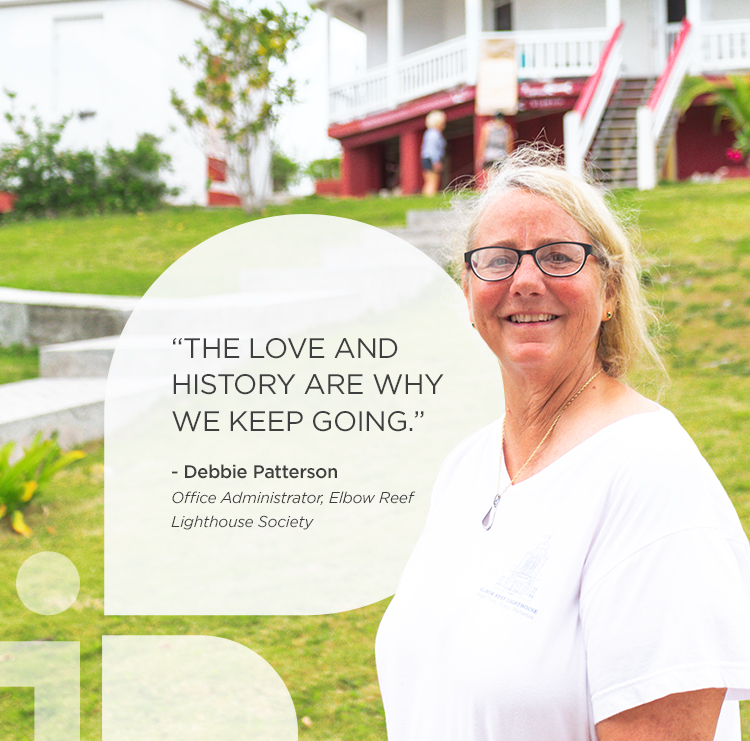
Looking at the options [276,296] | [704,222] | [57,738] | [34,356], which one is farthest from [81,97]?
[57,738]

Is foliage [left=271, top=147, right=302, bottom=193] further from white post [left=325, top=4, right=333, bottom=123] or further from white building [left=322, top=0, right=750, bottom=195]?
white post [left=325, top=4, right=333, bottom=123]

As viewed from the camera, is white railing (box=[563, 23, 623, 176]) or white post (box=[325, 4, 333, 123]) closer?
white railing (box=[563, 23, 623, 176])

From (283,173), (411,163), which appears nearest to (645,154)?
(411,163)

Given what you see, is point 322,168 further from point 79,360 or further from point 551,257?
point 551,257

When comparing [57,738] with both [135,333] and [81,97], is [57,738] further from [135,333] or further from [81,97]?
[81,97]

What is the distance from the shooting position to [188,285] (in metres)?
2.76

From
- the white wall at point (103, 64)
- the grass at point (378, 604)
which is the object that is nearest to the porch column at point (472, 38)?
the white wall at point (103, 64)

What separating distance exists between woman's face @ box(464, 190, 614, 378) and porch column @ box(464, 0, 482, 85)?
13.8 meters

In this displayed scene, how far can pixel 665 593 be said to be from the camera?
1.13 metres

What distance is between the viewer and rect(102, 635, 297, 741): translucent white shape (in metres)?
2.66

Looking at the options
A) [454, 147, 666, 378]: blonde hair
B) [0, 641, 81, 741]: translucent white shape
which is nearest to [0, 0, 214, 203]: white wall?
[0, 641, 81, 741]: translucent white shape

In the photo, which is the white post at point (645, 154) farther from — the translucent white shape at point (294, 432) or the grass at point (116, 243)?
the translucent white shape at point (294, 432)

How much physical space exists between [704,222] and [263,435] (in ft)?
22.4

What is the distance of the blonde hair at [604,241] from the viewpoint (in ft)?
4.98
